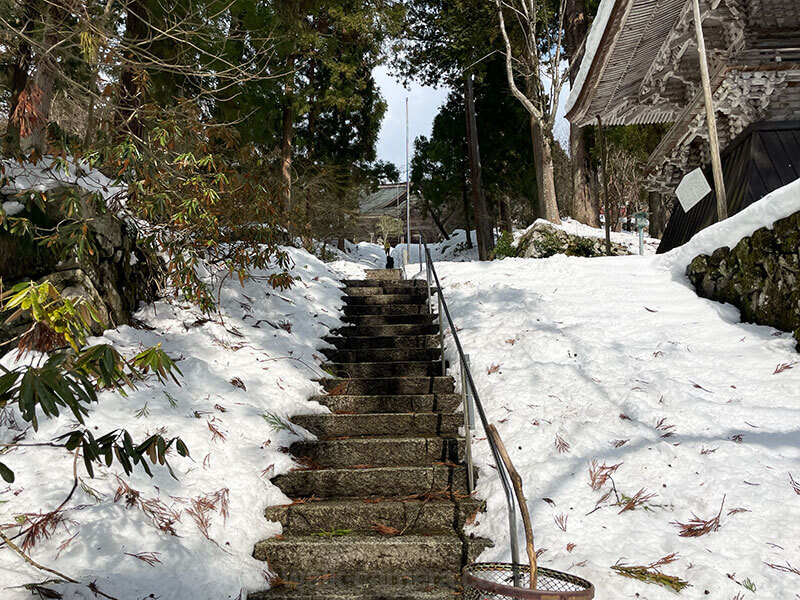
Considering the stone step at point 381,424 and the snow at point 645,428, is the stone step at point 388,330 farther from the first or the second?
the stone step at point 381,424

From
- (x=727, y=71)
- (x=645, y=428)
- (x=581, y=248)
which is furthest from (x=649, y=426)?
(x=581, y=248)

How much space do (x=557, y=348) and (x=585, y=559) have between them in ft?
8.63

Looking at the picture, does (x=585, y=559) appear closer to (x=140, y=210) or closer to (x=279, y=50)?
(x=140, y=210)

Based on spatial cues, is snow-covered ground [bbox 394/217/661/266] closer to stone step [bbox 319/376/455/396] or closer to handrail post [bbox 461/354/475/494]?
stone step [bbox 319/376/455/396]

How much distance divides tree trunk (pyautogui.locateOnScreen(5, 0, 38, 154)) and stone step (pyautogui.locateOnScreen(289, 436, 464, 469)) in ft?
10.5

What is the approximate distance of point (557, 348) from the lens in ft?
16.9

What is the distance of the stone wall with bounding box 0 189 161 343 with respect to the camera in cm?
400

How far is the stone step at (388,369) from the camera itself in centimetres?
546

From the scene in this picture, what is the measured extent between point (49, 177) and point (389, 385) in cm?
337

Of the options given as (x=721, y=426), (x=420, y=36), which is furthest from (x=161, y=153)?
(x=420, y=36)

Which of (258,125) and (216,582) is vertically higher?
(258,125)

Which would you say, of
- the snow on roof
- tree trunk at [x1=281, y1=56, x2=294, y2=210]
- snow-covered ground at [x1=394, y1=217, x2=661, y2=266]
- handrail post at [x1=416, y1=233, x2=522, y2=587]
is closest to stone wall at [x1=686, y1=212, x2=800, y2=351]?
the snow on roof

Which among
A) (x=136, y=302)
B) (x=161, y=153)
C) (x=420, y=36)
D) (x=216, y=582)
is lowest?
(x=216, y=582)

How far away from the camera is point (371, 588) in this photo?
9.51ft
